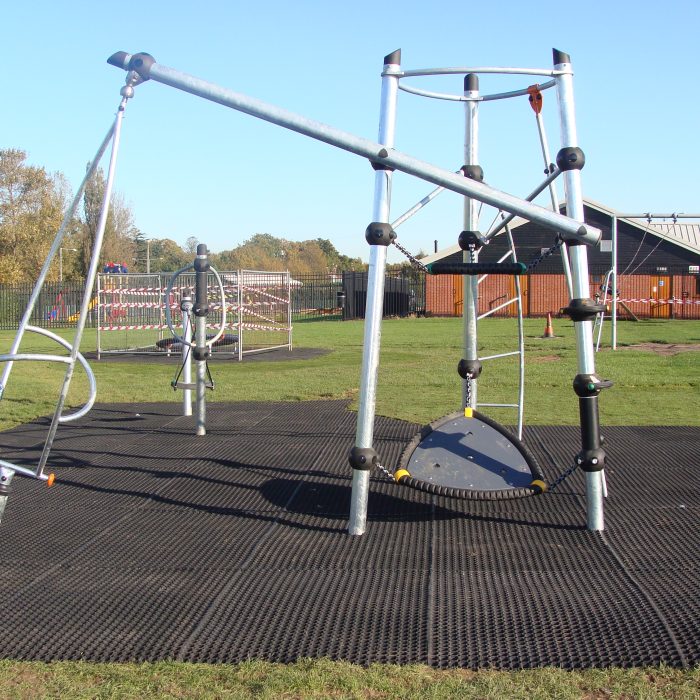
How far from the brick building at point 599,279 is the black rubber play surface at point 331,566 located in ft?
99.6

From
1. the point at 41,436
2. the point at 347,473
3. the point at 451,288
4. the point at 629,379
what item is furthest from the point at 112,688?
the point at 451,288

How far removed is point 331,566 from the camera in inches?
169

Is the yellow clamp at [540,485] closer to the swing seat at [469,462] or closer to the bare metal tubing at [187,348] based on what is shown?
the swing seat at [469,462]

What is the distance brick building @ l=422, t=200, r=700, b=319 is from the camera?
37.8 m

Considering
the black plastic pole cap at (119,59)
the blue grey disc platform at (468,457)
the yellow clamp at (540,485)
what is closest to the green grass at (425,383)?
the blue grey disc platform at (468,457)

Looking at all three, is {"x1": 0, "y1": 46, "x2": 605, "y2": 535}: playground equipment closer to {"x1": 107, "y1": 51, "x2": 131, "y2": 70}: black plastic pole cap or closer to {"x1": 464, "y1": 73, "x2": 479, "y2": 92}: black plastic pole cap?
{"x1": 107, "y1": 51, "x2": 131, "y2": 70}: black plastic pole cap

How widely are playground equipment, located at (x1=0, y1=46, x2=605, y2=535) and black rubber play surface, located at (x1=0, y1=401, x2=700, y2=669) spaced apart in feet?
1.49

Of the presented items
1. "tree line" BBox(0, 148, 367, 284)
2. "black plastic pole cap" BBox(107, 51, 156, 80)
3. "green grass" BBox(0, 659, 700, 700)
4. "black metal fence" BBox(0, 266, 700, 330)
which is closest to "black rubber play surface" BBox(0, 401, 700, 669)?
"green grass" BBox(0, 659, 700, 700)

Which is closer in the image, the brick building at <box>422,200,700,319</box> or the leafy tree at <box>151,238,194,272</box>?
the brick building at <box>422,200,700,319</box>

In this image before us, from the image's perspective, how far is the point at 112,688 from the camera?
9.66 feet

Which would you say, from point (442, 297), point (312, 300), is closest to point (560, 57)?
point (442, 297)

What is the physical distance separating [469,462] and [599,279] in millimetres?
36263

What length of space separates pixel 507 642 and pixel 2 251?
167 feet

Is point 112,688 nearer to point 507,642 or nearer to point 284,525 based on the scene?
point 507,642
